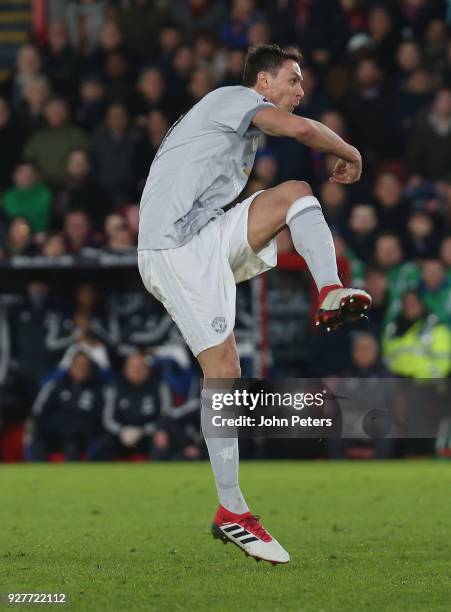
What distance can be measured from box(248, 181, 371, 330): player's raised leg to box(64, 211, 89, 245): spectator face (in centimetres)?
746

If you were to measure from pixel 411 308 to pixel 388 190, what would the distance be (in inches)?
57.9

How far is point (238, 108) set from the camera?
19.5 ft

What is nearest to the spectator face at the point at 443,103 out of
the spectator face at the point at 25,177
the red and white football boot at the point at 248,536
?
the spectator face at the point at 25,177

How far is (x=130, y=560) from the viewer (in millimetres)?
5945

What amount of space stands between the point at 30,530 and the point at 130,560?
1.35 m

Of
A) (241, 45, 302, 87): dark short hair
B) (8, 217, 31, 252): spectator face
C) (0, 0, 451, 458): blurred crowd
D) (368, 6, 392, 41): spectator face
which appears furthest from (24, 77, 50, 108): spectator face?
(241, 45, 302, 87): dark short hair

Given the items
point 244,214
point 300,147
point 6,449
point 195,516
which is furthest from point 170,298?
point 300,147

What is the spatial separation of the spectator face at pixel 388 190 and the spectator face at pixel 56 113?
349cm

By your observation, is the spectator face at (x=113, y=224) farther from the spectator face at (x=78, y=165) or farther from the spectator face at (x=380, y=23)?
the spectator face at (x=380, y=23)

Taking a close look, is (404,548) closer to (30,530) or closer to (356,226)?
(30,530)

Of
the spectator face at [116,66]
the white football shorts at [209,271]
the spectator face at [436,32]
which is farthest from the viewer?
the spectator face at [116,66]

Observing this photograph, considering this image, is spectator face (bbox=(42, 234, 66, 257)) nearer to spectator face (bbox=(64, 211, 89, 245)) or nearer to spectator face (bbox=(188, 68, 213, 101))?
spectator face (bbox=(64, 211, 89, 245))

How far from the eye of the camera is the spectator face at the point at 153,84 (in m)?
15.0

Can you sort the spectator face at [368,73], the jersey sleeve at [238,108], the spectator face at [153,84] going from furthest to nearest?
the spectator face at [153,84]
the spectator face at [368,73]
the jersey sleeve at [238,108]
